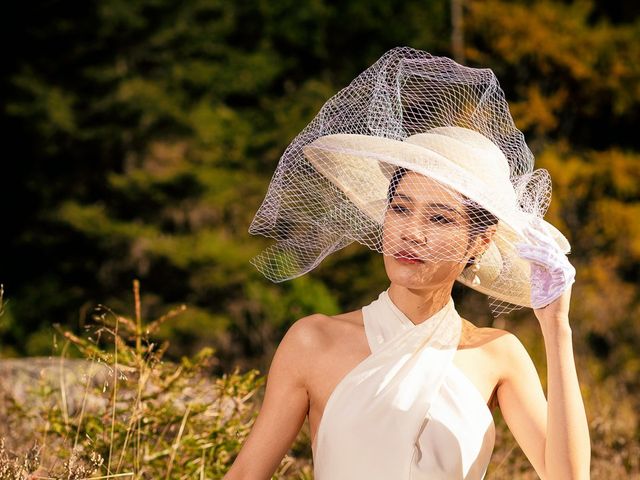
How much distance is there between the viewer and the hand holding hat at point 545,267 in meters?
2.20

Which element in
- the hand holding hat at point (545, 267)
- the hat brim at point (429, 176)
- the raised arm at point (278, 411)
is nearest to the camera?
the hand holding hat at point (545, 267)

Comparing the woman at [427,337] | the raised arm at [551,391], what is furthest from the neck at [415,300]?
the raised arm at [551,391]

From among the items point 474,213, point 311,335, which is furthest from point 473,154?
point 311,335

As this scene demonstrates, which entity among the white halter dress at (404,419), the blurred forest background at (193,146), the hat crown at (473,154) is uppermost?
the hat crown at (473,154)

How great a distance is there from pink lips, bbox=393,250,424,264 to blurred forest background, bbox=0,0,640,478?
11815mm

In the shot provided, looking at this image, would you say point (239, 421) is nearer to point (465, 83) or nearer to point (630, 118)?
point (465, 83)

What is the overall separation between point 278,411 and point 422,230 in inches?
20.7

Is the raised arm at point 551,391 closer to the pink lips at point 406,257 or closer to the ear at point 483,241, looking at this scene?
the ear at point 483,241

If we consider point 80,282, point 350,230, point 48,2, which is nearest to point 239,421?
point 350,230

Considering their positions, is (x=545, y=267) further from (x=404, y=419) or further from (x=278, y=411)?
(x=278, y=411)

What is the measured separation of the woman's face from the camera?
239 cm

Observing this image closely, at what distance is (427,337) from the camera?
2506 millimetres

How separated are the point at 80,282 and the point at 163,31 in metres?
3.93

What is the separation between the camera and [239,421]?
356cm
